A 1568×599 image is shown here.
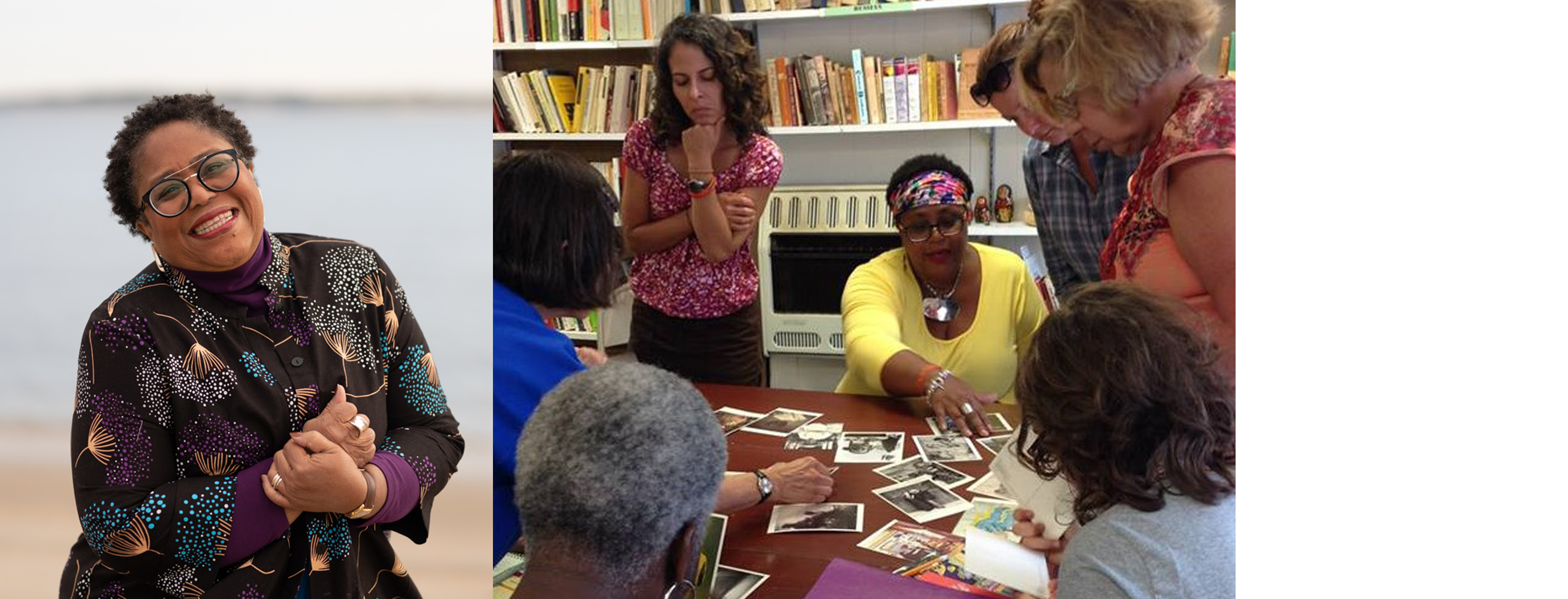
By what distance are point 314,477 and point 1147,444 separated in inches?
25.0

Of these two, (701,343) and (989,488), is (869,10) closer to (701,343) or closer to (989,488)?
(701,343)

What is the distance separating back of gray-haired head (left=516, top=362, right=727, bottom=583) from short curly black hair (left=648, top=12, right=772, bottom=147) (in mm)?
578

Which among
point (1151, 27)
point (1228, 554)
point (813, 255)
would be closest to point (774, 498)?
point (1228, 554)

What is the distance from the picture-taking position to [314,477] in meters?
0.66

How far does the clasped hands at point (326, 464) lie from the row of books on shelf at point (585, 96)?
0.66 meters

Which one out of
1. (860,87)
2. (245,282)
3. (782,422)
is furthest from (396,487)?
(860,87)

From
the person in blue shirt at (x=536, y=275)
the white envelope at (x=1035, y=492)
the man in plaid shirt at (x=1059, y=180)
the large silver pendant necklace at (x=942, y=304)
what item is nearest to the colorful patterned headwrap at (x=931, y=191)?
the large silver pendant necklace at (x=942, y=304)

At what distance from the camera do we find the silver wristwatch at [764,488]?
1.20 m

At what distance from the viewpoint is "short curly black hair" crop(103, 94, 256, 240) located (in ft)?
2.06

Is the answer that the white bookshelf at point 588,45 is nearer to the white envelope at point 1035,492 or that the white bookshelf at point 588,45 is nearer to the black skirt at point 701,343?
the black skirt at point 701,343

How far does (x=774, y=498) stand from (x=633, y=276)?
0.34 m
